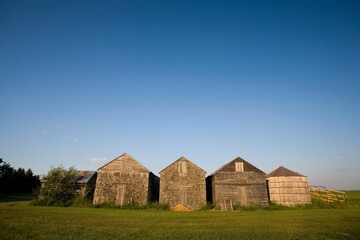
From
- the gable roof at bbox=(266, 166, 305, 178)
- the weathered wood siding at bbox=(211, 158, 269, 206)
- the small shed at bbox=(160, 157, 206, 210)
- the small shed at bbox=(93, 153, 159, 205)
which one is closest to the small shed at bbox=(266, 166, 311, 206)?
the gable roof at bbox=(266, 166, 305, 178)

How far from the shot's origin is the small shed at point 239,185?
30.3 metres

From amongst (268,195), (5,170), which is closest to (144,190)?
(268,195)

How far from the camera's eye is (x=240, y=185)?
102 feet

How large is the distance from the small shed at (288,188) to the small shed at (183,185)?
10979 mm

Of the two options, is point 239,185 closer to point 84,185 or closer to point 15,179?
point 84,185

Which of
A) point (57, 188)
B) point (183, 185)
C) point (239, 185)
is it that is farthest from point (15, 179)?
point (239, 185)

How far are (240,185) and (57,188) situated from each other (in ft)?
82.8

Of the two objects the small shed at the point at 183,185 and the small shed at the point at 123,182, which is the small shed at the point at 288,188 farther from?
the small shed at the point at 123,182

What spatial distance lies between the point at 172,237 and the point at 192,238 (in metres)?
0.84

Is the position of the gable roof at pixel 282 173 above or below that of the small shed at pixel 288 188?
above

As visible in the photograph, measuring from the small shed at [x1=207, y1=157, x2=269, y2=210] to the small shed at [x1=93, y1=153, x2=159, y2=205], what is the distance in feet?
32.9

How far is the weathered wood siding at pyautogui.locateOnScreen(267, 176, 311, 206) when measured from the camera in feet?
104

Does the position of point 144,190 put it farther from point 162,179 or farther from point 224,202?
point 224,202

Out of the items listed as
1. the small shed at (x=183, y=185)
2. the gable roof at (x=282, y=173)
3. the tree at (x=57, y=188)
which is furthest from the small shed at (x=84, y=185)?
the gable roof at (x=282, y=173)
